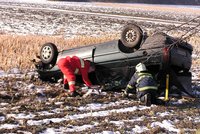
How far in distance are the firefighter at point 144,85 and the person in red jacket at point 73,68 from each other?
113 cm

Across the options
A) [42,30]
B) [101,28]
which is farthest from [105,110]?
[101,28]

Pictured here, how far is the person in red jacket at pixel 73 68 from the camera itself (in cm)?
820

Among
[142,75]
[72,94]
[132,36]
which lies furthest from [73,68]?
[142,75]

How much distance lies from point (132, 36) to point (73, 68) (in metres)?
1.40

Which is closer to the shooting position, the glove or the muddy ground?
the muddy ground

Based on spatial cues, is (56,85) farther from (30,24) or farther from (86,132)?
(30,24)

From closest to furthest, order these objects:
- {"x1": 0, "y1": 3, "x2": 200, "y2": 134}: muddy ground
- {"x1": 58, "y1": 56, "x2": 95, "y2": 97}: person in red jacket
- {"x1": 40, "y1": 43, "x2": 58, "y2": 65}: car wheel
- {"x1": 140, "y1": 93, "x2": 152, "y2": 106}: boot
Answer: {"x1": 0, "y1": 3, "x2": 200, "y2": 134}: muddy ground → {"x1": 140, "y1": 93, "x2": 152, "y2": 106}: boot → {"x1": 58, "y1": 56, "x2": 95, "y2": 97}: person in red jacket → {"x1": 40, "y1": 43, "x2": 58, "y2": 65}: car wheel

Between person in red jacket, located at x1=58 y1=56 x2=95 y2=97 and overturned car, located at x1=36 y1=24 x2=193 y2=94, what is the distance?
267mm

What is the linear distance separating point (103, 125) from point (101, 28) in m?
18.2

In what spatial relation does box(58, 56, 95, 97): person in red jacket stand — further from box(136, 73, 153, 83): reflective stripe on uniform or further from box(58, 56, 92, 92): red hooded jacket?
box(136, 73, 153, 83): reflective stripe on uniform

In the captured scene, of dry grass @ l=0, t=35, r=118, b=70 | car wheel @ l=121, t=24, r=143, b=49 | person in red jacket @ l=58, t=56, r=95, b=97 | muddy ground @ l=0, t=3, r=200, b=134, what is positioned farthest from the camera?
dry grass @ l=0, t=35, r=118, b=70

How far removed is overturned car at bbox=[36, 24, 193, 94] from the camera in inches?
319

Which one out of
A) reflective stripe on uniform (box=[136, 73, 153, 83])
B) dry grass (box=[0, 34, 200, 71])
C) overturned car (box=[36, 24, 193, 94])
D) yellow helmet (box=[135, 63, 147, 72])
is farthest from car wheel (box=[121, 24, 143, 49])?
dry grass (box=[0, 34, 200, 71])

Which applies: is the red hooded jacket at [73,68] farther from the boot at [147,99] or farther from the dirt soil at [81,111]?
the boot at [147,99]
